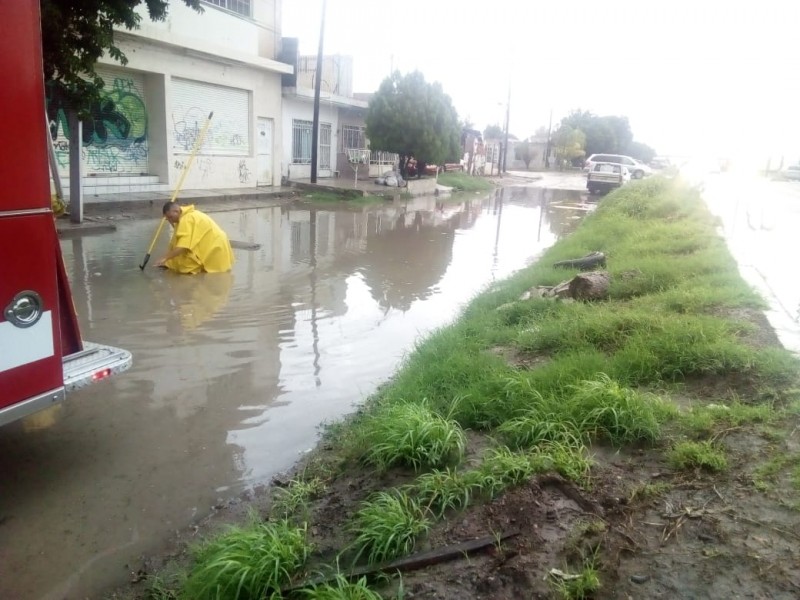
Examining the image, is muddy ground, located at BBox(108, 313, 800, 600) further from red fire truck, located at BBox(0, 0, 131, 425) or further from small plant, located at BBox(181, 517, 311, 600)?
red fire truck, located at BBox(0, 0, 131, 425)

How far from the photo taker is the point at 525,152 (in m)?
69.0

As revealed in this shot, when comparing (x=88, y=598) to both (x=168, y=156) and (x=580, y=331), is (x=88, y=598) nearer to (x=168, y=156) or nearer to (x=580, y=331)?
(x=580, y=331)

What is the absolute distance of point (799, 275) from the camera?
7375 millimetres

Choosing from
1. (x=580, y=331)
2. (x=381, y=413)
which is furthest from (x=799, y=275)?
(x=381, y=413)

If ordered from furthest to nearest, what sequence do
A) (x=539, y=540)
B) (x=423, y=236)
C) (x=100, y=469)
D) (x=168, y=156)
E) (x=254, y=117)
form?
(x=254, y=117) < (x=168, y=156) < (x=423, y=236) < (x=100, y=469) < (x=539, y=540)

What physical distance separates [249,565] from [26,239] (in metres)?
1.87

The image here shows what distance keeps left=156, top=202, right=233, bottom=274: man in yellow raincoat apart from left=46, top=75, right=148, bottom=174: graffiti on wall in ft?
26.5

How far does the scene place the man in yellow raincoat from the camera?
903 centimetres

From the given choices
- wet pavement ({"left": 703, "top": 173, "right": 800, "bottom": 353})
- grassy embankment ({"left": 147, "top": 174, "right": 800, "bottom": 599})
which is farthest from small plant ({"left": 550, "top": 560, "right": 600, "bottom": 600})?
wet pavement ({"left": 703, "top": 173, "right": 800, "bottom": 353})

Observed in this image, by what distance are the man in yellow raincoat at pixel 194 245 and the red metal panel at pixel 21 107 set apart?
19.3 feet

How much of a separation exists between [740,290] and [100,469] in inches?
215

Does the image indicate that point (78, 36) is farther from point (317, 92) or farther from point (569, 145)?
point (569, 145)

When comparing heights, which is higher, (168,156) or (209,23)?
(209,23)

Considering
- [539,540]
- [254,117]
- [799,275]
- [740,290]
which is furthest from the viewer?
[254,117]
